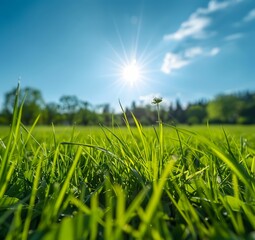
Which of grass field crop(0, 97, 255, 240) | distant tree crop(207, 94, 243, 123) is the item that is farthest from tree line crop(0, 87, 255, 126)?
grass field crop(0, 97, 255, 240)

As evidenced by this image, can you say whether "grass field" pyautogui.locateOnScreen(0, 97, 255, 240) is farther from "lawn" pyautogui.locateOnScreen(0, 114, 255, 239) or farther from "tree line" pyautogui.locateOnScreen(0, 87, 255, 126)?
"tree line" pyautogui.locateOnScreen(0, 87, 255, 126)

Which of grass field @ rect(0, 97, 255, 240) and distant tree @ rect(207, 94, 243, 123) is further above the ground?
distant tree @ rect(207, 94, 243, 123)

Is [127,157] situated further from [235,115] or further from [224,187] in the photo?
[235,115]

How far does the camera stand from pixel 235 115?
79375mm

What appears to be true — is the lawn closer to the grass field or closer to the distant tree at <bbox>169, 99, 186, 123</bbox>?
the grass field

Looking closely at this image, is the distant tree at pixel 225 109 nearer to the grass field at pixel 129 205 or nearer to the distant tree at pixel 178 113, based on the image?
the distant tree at pixel 178 113

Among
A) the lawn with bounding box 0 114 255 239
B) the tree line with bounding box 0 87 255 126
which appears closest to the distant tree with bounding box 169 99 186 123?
the tree line with bounding box 0 87 255 126

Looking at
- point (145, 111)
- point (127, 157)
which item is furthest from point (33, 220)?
point (145, 111)

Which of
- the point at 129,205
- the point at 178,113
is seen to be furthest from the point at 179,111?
the point at 129,205

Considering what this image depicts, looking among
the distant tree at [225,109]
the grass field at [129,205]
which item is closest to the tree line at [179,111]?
the distant tree at [225,109]

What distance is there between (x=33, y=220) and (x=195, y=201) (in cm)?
41

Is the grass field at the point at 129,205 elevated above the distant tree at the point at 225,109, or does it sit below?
below

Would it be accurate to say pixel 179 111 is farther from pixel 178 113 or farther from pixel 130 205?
pixel 130 205

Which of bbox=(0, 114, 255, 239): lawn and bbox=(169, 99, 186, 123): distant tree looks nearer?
bbox=(0, 114, 255, 239): lawn
